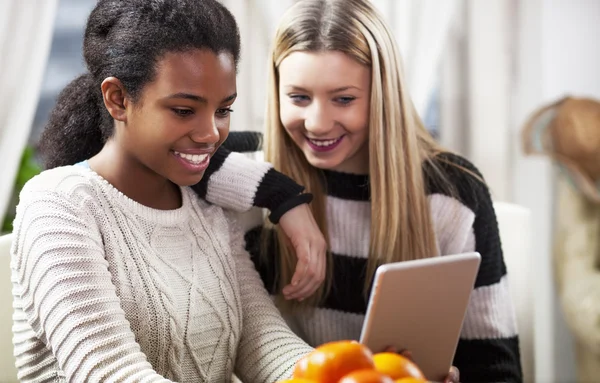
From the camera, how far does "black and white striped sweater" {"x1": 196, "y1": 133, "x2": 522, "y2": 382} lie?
143cm

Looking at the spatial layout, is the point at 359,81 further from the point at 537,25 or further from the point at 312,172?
the point at 537,25

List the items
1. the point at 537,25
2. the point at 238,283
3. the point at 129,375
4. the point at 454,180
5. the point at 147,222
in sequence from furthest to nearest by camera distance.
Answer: the point at 537,25 → the point at 454,180 → the point at 238,283 → the point at 147,222 → the point at 129,375

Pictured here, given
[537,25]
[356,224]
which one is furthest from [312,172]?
[537,25]

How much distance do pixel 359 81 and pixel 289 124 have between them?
0.49ft

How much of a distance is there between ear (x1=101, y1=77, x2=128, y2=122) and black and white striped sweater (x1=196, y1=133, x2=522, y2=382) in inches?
12.4

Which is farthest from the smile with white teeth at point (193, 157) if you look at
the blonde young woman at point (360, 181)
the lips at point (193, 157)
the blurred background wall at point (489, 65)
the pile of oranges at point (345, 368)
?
the blurred background wall at point (489, 65)

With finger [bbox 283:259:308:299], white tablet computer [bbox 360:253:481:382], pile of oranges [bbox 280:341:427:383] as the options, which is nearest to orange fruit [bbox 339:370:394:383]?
pile of oranges [bbox 280:341:427:383]

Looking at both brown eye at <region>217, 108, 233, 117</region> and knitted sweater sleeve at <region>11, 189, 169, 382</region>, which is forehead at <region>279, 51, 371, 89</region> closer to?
brown eye at <region>217, 108, 233, 117</region>

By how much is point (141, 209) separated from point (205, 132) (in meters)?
0.16

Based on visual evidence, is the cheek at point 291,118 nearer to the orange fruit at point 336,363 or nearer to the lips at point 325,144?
the lips at point 325,144

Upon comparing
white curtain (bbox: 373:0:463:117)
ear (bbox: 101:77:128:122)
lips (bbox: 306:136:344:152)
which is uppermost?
white curtain (bbox: 373:0:463:117)

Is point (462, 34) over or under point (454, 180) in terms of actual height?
over

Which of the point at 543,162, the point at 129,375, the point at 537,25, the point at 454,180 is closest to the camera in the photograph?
the point at 129,375

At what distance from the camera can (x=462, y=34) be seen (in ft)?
8.06
